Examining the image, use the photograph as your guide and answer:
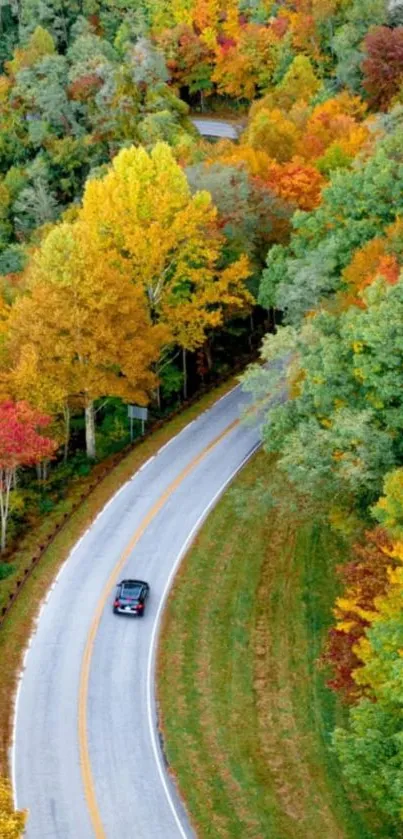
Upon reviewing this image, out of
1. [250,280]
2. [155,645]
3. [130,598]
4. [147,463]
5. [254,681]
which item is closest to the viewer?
[254,681]

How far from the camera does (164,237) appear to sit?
4969 centimetres

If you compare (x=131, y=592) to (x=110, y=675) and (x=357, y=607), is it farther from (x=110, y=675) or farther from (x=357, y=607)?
(x=357, y=607)

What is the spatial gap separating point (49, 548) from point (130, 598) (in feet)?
22.0

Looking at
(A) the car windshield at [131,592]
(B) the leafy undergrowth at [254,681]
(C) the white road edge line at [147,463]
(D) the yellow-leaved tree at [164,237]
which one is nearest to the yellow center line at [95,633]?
(A) the car windshield at [131,592]

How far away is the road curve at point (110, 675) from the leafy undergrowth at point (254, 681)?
874mm

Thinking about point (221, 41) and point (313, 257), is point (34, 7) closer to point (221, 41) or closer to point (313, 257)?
point (221, 41)

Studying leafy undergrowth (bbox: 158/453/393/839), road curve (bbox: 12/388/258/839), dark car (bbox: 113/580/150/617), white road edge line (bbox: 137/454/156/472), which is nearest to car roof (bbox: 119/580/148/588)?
dark car (bbox: 113/580/150/617)

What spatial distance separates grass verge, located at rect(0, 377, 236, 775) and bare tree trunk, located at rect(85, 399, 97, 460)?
147 cm

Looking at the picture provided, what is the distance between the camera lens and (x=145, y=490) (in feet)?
149

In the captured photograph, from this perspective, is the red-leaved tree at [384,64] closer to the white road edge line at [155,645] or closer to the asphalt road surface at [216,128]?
the asphalt road surface at [216,128]

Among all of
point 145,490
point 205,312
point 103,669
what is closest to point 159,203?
point 205,312

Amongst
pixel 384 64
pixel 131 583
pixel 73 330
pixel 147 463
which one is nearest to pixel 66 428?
pixel 147 463

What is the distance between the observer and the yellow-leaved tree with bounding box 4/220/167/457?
147 feet

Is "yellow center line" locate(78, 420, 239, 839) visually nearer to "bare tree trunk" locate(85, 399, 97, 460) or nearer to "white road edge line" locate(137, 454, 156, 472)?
"white road edge line" locate(137, 454, 156, 472)
